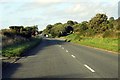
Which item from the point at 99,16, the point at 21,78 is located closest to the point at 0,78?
the point at 21,78

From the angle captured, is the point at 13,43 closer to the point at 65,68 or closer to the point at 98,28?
the point at 65,68

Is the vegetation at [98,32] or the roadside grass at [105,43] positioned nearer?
the roadside grass at [105,43]

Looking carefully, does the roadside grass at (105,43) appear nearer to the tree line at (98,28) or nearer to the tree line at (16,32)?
the tree line at (98,28)

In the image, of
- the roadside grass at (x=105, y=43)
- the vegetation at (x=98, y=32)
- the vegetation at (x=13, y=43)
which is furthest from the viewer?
the vegetation at (x=98, y=32)

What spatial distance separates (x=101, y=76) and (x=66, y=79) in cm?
157

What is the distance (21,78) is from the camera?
13773mm

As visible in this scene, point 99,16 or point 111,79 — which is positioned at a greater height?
point 99,16

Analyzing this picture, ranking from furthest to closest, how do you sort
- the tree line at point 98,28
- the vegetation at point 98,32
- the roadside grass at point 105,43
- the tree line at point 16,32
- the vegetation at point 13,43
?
the tree line at point 98,28
the tree line at point 16,32
the vegetation at point 98,32
the roadside grass at point 105,43
the vegetation at point 13,43

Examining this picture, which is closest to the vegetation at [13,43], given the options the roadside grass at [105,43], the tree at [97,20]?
the roadside grass at [105,43]

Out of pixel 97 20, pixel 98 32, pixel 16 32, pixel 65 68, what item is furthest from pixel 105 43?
pixel 97 20

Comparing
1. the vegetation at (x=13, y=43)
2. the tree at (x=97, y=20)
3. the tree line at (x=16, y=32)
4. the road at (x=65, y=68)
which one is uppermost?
the tree at (x=97, y=20)

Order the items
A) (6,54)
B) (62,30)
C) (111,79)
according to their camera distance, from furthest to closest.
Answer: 1. (62,30)
2. (6,54)
3. (111,79)

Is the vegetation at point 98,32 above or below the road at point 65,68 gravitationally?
above

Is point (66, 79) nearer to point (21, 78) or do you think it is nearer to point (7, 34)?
point (21, 78)
